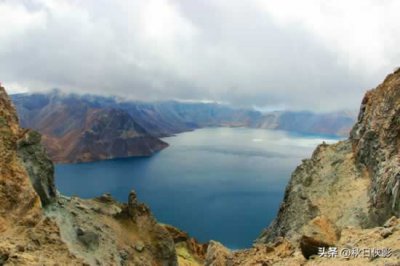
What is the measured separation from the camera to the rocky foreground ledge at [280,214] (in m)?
25.0

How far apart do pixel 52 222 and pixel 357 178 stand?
36952 millimetres

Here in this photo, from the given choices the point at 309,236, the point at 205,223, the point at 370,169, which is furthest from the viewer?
the point at 205,223

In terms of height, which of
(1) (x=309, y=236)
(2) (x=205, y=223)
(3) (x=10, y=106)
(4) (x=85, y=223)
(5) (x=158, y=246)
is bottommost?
(2) (x=205, y=223)

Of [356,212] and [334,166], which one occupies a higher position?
[334,166]

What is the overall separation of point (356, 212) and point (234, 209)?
11691 cm

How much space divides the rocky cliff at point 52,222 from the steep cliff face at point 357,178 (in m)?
19.6

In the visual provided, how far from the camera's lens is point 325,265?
20.6m

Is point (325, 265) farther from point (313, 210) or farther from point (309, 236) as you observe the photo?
point (313, 210)

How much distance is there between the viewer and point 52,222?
39844mm

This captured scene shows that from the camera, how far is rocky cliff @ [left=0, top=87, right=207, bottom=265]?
36.1 m

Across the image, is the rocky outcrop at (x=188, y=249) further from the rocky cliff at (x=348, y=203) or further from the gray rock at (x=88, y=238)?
the gray rock at (x=88, y=238)

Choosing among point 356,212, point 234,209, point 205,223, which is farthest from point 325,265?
point 234,209

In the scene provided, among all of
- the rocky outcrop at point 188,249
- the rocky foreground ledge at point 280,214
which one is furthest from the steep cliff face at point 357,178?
the rocky outcrop at point 188,249

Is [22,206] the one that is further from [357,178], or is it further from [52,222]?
[357,178]
